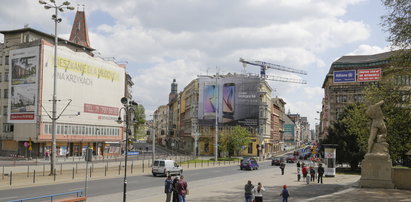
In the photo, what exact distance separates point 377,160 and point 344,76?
82.6 m

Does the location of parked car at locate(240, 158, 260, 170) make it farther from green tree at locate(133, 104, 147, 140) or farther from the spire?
green tree at locate(133, 104, 147, 140)

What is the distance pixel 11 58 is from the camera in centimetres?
7481

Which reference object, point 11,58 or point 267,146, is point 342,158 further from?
point 267,146

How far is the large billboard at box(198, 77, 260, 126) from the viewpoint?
333ft

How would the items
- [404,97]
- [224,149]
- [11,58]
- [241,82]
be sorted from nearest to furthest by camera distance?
[404,97], [11,58], [224,149], [241,82]

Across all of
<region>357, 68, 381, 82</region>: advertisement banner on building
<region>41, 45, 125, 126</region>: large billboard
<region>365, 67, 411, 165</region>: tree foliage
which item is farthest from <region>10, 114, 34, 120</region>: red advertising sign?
<region>357, 68, 381, 82</region>: advertisement banner on building

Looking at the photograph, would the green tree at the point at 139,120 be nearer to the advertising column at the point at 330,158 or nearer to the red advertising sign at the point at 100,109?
the red advertising sign at the point at 100,109

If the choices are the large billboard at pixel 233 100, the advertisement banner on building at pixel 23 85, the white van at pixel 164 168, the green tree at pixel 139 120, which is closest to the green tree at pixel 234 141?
the large billboard at pixel 233 100

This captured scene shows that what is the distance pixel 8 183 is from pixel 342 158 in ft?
Result: 127

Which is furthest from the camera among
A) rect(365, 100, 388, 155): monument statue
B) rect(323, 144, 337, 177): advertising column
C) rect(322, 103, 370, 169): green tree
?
rect(322, 103, 370, 169): green tree

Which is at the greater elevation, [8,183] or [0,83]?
[0,83]

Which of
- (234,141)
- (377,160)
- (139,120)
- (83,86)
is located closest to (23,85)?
(83,86)

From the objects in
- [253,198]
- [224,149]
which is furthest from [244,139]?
[253,198]

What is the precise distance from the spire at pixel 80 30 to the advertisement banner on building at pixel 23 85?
30383 millimetres
